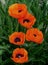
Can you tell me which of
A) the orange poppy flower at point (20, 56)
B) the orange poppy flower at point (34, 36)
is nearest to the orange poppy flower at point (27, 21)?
the orange poppy flower at point (34, 36)

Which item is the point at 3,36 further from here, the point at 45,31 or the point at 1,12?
the point at 45,31

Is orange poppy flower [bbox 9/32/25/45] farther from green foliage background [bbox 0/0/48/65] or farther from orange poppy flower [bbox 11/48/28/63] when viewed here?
green foliage background [bbox 0/0/48/65]

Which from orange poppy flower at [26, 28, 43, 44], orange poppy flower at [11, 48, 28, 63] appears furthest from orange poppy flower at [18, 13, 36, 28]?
orange poppy flower at [11, 48, 28, 63]

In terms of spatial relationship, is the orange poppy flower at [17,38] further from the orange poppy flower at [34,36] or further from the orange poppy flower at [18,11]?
the orange poppy flower at [18,11]

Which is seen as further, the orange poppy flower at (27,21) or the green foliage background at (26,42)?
the green foliage background at (26,42)

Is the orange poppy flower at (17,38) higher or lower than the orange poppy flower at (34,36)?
lower

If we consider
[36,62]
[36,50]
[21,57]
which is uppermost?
[21,57]

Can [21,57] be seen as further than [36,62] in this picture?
No

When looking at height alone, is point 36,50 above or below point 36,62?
above

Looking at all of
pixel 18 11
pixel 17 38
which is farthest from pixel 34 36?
pixel 18 11

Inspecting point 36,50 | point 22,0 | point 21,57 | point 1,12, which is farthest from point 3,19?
point 21,57

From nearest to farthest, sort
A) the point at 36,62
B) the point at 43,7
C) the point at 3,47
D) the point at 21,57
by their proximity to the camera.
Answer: the point at 21,57 < the point at 3,47 < the point at 36,62 < the point at 43,7
